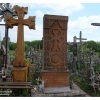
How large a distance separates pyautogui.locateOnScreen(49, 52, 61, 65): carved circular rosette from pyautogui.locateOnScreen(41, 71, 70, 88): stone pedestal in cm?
42

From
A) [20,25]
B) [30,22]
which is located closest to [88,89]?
[30,22]

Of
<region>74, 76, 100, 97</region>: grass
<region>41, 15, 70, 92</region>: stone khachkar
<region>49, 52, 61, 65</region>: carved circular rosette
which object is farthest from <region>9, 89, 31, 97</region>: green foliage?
<region>74, 76, 100, 97</region>: grass

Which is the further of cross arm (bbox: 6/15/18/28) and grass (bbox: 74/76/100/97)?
grass (bbox: 74/76/100/97)

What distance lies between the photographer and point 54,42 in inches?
294

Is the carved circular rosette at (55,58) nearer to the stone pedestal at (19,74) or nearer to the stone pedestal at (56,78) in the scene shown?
the stone pedestal at (56,78)

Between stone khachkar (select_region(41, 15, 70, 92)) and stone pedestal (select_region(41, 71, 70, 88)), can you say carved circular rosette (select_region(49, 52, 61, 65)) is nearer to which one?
stone khachkar (select_region(41, 15, 70, 92))

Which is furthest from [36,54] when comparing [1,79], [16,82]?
[16,82]

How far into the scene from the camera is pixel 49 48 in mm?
7422

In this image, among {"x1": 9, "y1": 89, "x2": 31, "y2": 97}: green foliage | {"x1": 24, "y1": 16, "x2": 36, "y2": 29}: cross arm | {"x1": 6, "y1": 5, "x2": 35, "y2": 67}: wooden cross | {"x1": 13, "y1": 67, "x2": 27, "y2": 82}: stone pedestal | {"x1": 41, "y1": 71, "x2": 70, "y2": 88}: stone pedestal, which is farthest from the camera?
{"x1": 41, "y1": 71, "x2": 70, "y2": 88}: stone pedestal

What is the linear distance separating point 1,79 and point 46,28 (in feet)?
9.31

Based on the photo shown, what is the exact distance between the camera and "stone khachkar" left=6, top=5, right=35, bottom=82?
6.91 metres

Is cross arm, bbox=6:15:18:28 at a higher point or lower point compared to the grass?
higher

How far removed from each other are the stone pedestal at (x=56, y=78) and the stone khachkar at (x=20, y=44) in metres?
0.83

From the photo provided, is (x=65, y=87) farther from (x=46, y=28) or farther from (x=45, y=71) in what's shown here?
(x=46, y=28)
